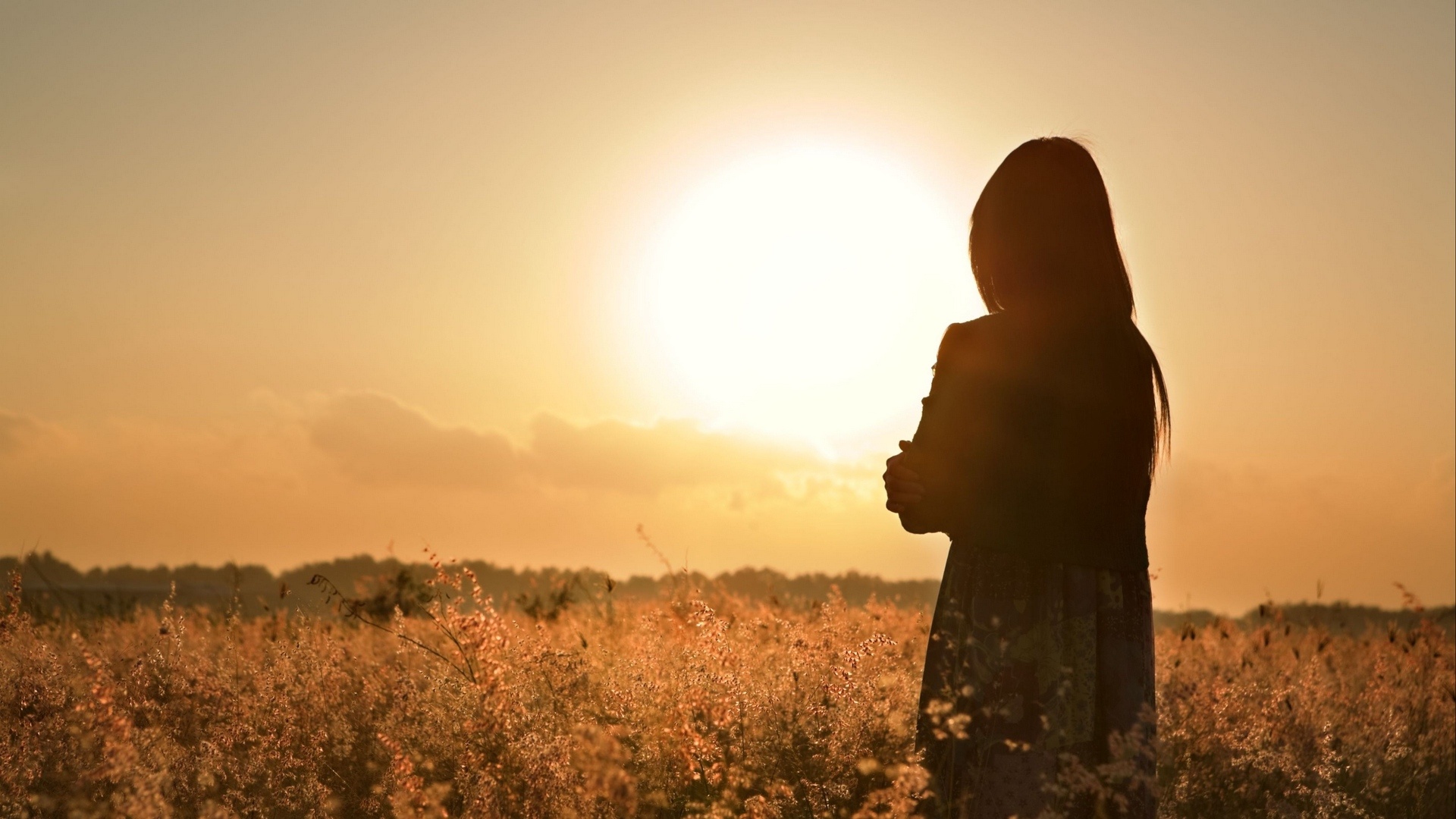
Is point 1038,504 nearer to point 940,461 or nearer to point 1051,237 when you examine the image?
point 940,461

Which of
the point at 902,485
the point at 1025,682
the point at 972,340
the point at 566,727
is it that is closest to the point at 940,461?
the point at 902,485

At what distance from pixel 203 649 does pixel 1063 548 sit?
4.87 meters

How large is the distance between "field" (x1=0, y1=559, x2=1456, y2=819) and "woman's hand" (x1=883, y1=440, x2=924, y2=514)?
2.29 feet

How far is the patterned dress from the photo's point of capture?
3.16 metres

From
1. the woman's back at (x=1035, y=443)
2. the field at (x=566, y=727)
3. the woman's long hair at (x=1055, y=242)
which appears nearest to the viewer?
the woman's back at (x=1035, y=443)

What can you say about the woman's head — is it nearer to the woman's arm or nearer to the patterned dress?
the woman's arm

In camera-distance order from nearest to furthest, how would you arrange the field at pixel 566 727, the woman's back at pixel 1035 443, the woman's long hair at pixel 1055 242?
the woman's back at pixel 1035 443 → the woman's long hair at pixel 1055 242 → the field at pixel 566 727

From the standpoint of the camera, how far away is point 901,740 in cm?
494

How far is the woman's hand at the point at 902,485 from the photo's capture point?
10.2ft

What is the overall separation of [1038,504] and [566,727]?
225 cm

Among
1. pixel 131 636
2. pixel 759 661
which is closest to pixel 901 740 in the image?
pixel 759 661

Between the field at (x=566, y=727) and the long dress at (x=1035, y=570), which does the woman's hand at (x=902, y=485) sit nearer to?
the long dress at (x=1035, y=570)

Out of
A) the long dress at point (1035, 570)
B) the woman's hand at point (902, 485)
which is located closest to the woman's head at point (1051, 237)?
the long dress at point (1035, 570)

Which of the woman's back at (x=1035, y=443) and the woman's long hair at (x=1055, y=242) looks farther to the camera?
the woman's long hair at (x=1055, y=242)
